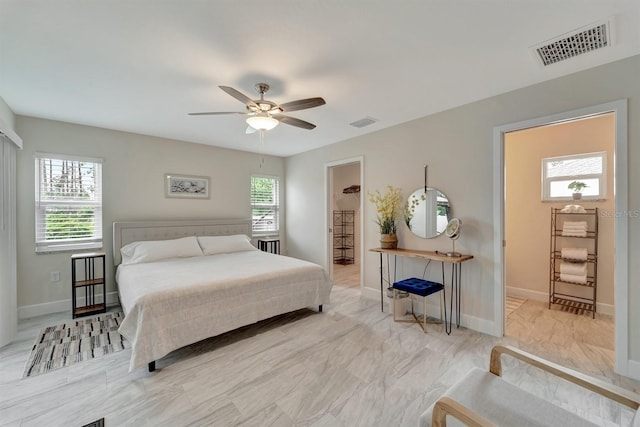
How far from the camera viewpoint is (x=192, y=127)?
153 inches

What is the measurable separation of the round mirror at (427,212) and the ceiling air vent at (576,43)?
62.9 inches

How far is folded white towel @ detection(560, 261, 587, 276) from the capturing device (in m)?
3.46

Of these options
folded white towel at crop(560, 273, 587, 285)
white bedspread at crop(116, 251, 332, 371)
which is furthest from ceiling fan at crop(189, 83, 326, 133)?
folded white towel at crop(560, 273, 587, 285)

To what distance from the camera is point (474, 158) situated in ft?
10.0

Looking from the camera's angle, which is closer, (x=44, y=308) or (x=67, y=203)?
(x=44, y=308)

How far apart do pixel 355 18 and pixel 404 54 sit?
0.58 metres

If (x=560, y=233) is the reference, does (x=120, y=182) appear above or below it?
above

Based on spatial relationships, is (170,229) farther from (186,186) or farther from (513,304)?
(513,304)

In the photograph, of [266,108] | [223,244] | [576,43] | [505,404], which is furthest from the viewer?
[223,244]

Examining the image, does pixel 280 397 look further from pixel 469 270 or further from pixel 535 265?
pixel 535 265

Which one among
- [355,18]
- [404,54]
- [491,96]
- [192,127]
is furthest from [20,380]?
[491,96]

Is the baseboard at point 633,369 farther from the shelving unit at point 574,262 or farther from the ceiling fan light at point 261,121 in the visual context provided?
the ceiling fan light at point 261,121


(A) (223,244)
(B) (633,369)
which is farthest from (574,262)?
(A) (223,244)

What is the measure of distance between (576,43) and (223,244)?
15.1 feet
